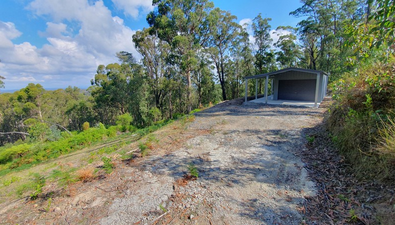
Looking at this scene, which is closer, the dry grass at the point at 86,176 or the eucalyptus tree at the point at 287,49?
the dry grass at the point at 86,176

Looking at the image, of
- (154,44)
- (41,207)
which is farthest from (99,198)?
(154,44)

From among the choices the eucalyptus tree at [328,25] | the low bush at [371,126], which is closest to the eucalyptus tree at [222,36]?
the eucalyptus tree at [328,25]

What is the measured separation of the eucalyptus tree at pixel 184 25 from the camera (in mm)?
14008

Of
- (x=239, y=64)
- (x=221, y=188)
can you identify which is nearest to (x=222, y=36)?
(x=239, y=64)

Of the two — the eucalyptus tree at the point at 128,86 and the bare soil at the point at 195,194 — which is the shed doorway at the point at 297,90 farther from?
the eucalyptus tree at the point at 128,86

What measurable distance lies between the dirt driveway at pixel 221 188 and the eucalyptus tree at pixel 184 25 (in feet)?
36.9

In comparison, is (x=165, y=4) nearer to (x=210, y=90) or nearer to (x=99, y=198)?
(x=210, y=90)

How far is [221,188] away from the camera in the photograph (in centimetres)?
248

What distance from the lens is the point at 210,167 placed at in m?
3.12

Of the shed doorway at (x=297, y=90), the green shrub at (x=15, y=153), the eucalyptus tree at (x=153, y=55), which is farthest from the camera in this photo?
the eucalyptus tree at (x=153, y=55)

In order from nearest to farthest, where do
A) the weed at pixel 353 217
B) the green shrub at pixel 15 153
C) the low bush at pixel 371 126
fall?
the weed at pixel 353 217, the low bush at pixel 371 126, the green shrub at pixel 15 153

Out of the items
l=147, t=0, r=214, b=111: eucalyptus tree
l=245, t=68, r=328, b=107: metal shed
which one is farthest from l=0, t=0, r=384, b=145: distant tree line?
l=245, t=68, r=328, b=107: metal shed

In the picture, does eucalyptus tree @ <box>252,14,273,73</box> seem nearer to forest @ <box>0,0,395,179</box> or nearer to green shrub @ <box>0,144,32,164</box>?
forest @ <box>0,0,395,179</box>

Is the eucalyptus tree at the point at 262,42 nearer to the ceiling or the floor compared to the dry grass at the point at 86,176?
nearer to the ceiling
